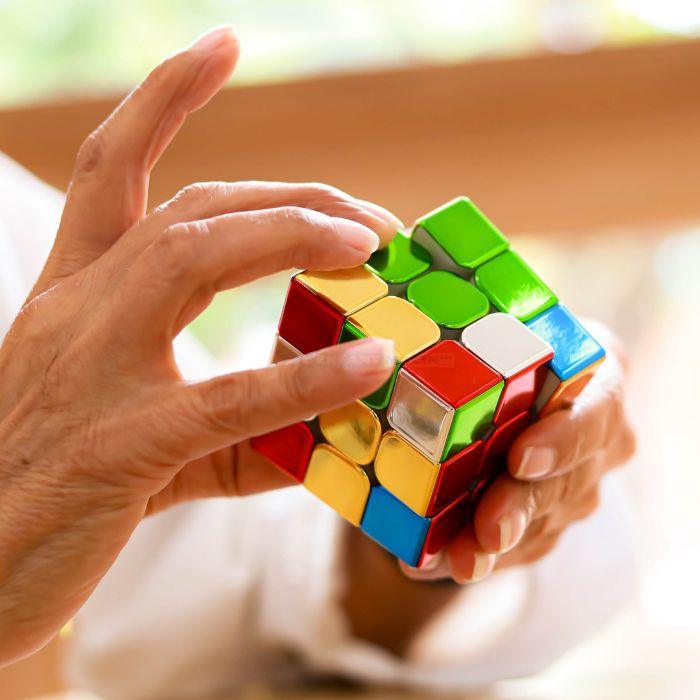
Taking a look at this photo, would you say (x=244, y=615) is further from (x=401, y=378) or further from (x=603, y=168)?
(x=603, y=168)

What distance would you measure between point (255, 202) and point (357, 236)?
0.07 metres

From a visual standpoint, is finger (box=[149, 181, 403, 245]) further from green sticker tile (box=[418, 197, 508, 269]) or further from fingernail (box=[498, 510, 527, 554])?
fingernail (box=[498, 510, 527, 554])

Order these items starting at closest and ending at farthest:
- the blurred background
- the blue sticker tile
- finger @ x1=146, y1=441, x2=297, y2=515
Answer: the blue sticker tile
finger @ x1=146, y1=441, x2=297, y2=515
the blurred background

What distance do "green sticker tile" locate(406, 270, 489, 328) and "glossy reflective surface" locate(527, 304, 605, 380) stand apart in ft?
0.14

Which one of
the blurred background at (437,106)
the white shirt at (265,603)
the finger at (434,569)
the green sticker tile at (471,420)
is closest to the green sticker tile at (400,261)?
the green sticker tile at (471,420)

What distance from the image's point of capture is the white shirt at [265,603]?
0.91 m

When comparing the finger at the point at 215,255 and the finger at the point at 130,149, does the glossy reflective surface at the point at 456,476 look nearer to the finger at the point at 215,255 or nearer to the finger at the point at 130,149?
the finger at the point at 215,255

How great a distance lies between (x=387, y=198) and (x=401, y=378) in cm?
100

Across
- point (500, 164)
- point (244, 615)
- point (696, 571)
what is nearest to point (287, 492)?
point (244, 615)

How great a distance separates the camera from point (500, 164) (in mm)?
1521

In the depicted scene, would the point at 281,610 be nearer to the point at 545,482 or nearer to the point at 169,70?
the point at 545,482

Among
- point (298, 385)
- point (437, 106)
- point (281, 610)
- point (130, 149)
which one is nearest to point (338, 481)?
point (298, 385)

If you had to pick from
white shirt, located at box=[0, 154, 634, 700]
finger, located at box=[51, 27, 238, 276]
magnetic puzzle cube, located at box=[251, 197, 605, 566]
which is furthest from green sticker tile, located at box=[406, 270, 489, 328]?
white shirt, located at box=[0, 154, 634, 700]

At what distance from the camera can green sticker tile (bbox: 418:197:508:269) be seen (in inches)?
25.1
